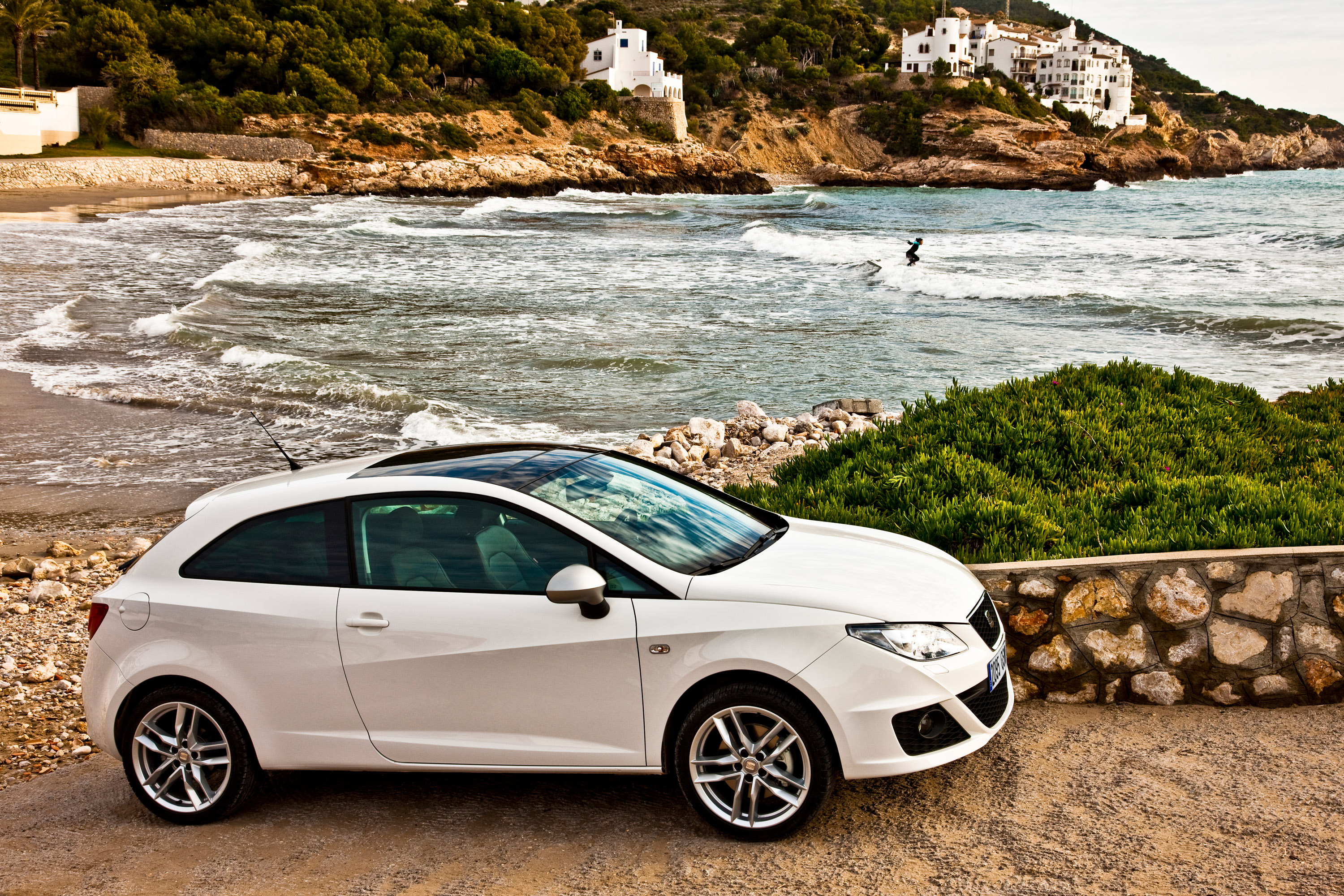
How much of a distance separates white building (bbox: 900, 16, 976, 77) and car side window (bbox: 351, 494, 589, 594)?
498 feet

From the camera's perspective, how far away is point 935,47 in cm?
14538

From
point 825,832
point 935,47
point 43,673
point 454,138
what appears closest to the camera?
point 825,832

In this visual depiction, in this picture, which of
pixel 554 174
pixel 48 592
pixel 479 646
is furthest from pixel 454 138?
pixel 479 646

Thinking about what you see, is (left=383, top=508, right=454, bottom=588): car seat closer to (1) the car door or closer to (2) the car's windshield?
(1) the car door

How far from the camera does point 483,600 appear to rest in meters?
4.32

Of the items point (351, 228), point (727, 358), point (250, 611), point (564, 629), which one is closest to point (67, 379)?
point (727, 358)

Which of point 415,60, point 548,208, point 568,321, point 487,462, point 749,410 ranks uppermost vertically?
point 415,60

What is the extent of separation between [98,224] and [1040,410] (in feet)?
145

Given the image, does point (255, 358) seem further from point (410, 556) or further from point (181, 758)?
point (410, 556)

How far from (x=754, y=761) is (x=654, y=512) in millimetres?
1231

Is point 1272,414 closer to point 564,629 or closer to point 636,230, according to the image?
point 564,629

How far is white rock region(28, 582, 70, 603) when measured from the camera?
8.06 metres

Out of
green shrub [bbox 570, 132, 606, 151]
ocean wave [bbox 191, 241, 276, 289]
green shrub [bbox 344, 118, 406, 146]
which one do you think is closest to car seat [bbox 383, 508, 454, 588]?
ocean wave [bbox 191, 241, 276, 289]

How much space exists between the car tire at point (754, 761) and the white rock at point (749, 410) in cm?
947
